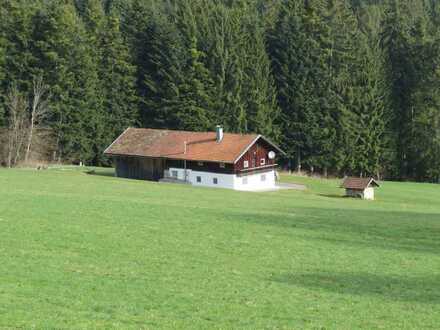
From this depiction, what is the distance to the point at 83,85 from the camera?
81.9 meters

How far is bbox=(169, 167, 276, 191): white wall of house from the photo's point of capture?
2486 inches

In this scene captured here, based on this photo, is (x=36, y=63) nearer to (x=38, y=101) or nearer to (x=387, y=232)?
(x=38, y=101)

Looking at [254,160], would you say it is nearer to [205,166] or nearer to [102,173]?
[205,166]

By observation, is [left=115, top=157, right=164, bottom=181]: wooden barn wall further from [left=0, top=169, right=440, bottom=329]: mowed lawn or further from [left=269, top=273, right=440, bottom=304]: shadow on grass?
[left=269, top=273, right=440, bottom=304]: shadow on grass

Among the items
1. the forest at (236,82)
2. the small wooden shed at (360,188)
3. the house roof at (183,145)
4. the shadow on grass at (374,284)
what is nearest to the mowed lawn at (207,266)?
the shadow on grass at (374,284)

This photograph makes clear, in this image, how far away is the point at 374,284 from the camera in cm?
2009

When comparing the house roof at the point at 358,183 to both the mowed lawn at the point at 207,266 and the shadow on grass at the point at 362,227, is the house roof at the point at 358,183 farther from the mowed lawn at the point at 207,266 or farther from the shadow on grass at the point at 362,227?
the mowed lawn at the point at 207,266

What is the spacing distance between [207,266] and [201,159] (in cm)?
4308

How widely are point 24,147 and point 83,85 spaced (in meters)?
10.1

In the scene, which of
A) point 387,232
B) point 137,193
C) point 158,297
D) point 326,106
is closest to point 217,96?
point 326,106

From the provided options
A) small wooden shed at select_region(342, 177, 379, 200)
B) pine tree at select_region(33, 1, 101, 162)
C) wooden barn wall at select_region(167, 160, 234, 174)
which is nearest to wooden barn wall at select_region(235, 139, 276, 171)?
wooden barn wall at select_region(167, 160, 234, 174)

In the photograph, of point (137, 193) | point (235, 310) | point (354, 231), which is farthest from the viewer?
point (137, 193)

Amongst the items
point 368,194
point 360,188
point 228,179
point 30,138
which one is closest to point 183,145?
point 228,179

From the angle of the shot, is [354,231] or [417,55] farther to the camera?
[417,55]
